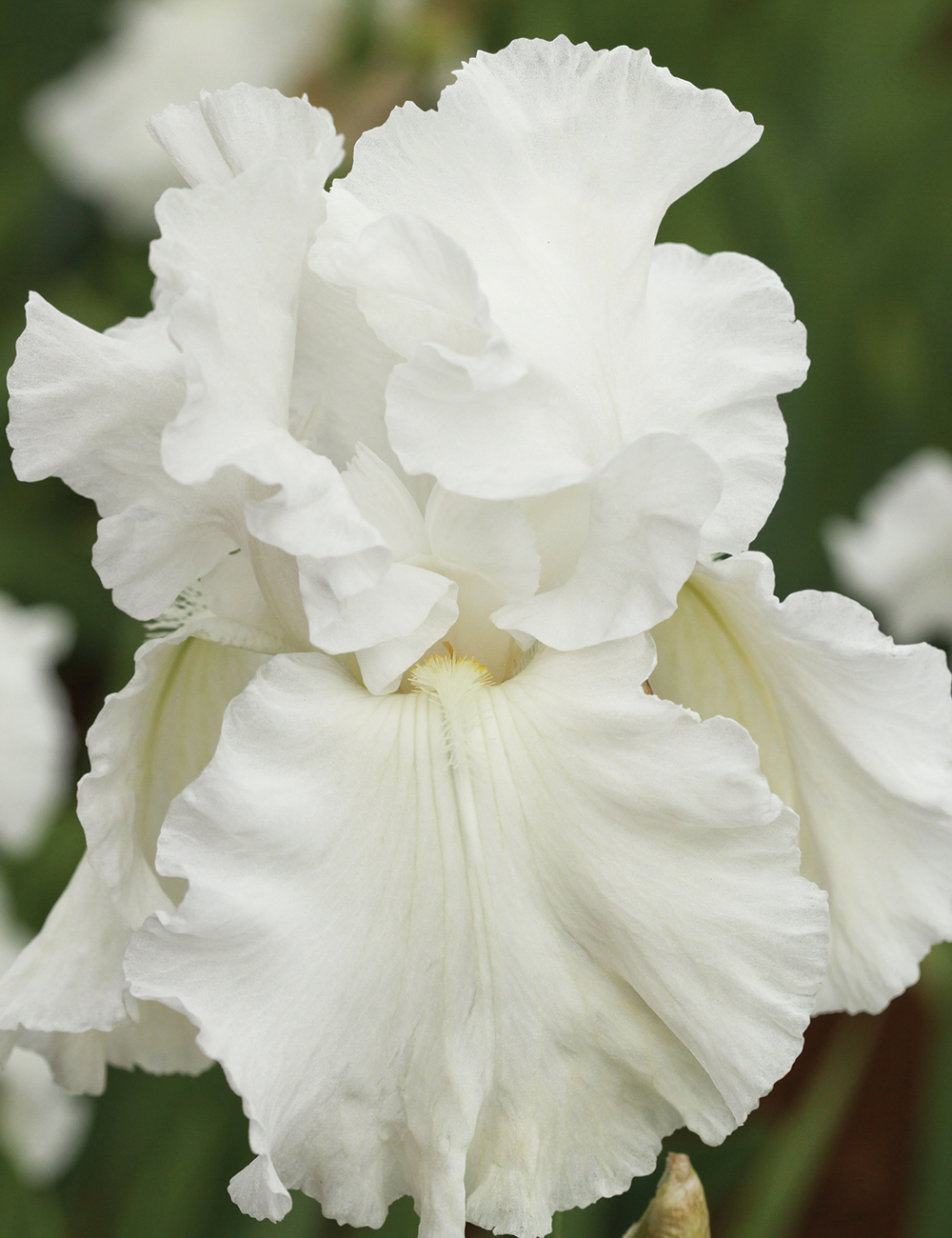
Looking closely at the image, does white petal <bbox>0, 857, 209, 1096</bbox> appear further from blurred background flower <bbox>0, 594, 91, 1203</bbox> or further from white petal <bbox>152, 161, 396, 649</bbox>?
blurred background flower <bbox>0, 594, 91, 1203</bbox>

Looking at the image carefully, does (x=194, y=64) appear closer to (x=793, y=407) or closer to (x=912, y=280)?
(x=912, y=280)

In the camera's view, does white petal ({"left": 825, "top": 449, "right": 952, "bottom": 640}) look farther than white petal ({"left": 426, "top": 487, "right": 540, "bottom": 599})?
Yes

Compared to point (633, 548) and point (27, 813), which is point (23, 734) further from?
point (633, 548)

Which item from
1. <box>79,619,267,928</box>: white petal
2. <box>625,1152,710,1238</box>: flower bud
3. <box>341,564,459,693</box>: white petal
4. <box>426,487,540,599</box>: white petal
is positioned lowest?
<box>625,1152,710,1238</box>: flower bud

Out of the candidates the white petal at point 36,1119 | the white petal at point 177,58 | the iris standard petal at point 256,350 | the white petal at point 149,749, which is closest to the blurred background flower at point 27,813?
the white petal at point 36,1119

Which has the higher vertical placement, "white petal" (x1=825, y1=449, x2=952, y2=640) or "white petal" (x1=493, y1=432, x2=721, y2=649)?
"white petal" (x1=493, y1=432, x2=721, y2=649)

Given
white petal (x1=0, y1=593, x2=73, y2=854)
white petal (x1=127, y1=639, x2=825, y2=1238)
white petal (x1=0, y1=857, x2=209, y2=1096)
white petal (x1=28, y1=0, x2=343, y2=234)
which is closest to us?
white petal (x1=127, y1=639, x2=825, y2=1238)

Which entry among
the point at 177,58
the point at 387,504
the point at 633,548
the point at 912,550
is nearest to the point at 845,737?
the point at 633,548

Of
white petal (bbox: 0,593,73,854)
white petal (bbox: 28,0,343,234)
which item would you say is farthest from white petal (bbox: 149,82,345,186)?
white petal (bbox: 28,0,343,234)
